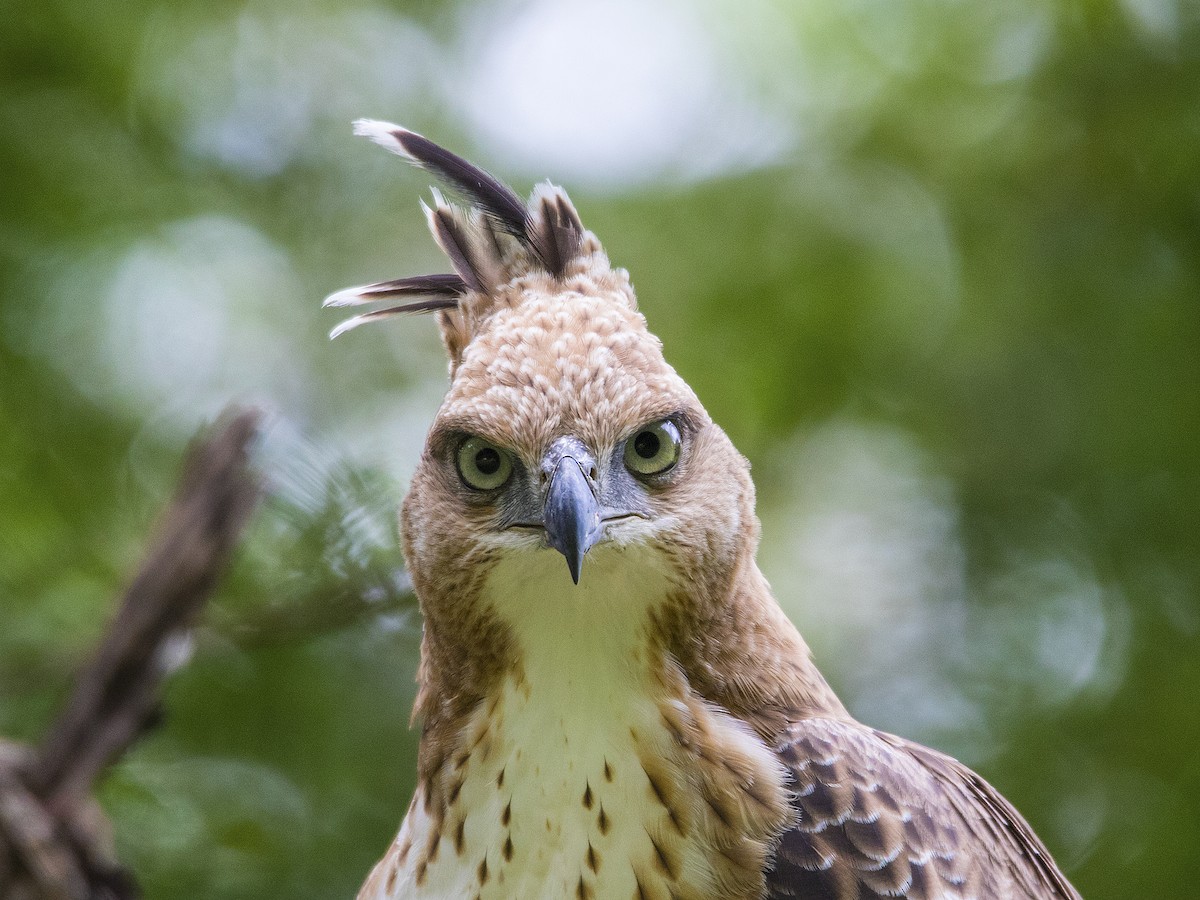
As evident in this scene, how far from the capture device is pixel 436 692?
10.1 feet

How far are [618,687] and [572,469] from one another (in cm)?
54

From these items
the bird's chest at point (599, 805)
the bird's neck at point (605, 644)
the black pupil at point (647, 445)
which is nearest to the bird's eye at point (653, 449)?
the black pupil at point (647, 445)

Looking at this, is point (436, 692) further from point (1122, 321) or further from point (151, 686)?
point (1122, 321)

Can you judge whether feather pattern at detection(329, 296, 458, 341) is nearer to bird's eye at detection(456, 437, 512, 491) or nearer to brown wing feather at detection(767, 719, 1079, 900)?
bird's eye at detection(456, 437, 512, 491)

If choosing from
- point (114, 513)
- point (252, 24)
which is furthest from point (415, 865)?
point (252, 24)

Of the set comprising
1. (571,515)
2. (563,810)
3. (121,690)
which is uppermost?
(571,515)

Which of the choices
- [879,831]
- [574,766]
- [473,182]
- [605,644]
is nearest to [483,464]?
[605,644]

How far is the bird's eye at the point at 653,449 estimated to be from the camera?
288cm

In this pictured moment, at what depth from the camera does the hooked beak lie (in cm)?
256

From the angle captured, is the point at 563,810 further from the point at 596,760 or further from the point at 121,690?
the point at 121,690

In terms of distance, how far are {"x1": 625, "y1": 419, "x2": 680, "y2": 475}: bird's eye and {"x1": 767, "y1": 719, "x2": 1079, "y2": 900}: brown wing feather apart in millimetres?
697

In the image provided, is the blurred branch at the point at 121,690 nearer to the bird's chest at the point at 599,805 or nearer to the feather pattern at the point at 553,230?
the feather pattern at the point at 553,230

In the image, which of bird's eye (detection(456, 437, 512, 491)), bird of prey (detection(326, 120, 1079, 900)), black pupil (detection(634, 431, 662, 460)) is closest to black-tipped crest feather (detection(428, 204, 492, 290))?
bird of prey (detection(326, 120, 1079, 900))

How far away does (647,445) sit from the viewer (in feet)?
9.50
